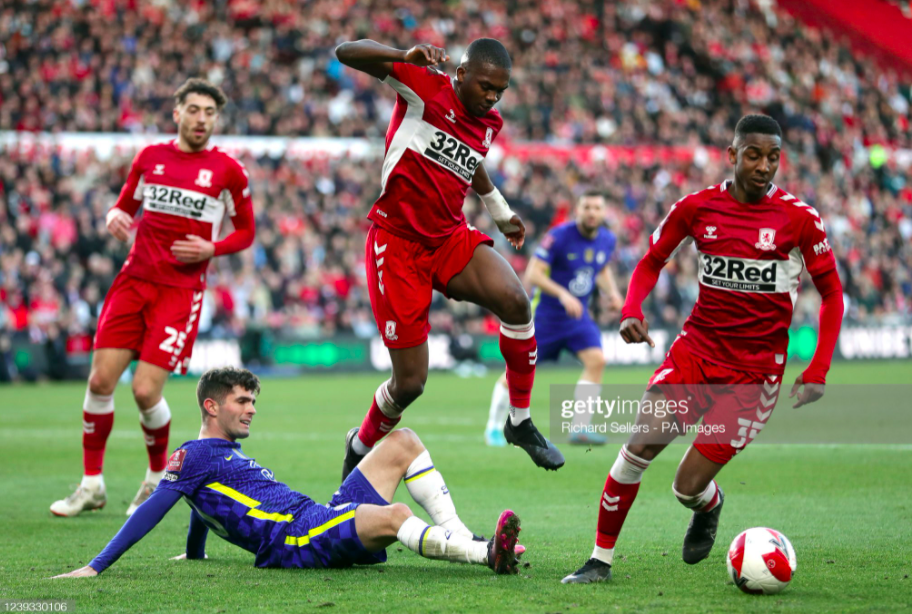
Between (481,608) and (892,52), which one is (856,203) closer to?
(892,52)

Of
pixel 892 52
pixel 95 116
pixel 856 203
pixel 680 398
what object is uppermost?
pixel 892 52

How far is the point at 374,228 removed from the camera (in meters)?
6.08

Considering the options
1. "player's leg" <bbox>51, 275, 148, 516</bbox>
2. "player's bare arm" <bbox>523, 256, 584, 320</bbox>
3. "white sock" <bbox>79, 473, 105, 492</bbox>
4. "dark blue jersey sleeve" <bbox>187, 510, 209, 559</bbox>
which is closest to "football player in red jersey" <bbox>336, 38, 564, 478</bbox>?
"dark blue jersey sleeve" <bbox>187, 510, 209, 559</bbox>

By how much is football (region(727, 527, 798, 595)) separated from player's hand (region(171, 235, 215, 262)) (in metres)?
4.28

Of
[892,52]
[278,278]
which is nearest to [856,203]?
[892,52]

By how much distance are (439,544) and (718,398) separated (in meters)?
1.65

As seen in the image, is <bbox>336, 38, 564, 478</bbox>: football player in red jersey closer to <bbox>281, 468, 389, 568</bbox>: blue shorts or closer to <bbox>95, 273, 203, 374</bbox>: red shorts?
<bbox>281, 468, 389, 568</bbox>: blue shorts

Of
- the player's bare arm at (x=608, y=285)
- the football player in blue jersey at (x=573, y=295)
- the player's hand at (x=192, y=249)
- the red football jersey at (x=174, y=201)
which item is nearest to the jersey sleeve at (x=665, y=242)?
the player's hand at (x=192, y=249)

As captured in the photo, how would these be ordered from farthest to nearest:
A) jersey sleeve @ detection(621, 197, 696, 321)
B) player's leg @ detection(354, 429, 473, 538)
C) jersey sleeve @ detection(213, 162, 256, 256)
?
1. jersey sleeve @ detection(213, 162, 256, 256)
2. jersey sleeve @ detection(621, 197, 696, 321)
3. player's leg @ detection(354, 429, 473, 538)

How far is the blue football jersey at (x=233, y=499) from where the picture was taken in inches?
201

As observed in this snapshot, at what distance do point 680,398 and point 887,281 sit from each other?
85.7 feet

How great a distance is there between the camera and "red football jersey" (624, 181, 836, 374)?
17.6 ft

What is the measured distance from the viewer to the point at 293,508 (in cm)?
519

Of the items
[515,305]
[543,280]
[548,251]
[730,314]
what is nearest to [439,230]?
[515,305]
